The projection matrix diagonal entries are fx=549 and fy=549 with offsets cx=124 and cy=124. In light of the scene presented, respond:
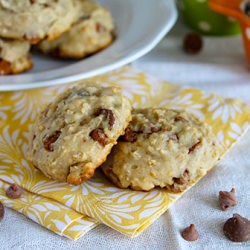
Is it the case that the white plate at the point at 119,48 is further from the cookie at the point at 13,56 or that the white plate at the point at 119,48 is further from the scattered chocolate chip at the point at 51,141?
the scattered chocolate chip at the point at 51,141

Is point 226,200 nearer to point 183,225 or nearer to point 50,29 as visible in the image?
point 183,225

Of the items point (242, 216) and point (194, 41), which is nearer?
point (242, 216)

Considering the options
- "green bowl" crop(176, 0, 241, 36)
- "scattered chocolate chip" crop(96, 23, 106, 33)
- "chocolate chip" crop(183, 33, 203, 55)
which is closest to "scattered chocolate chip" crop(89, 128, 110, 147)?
"scattered chocolate chip" crop(96, 23, 106, 33)

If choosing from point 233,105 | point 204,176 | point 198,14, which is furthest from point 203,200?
point 198,14

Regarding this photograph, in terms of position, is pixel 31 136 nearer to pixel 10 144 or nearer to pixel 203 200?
pixel 10 144

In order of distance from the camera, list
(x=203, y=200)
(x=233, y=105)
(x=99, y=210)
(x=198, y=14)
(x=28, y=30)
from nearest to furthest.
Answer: (x=99, y=210)
(x=203, y=200)
(x=233, y=105)
(x=28, y=30)
(x=198, y=14)
